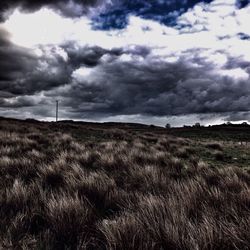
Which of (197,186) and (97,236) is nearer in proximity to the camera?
(97,236)

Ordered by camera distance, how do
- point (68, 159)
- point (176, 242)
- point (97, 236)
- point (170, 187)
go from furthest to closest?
point (68, 159), point (170, 187), point (97, 236), point (176, 242)

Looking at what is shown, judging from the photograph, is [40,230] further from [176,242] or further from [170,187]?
[170,187]

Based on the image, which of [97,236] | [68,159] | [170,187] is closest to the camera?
[97,236]

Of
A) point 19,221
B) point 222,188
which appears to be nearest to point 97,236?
point 19,221

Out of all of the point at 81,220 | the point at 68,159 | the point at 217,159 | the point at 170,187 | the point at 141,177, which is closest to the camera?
the point at 81,220

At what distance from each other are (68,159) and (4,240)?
19.4 feet

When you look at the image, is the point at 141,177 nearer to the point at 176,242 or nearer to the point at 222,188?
the point at 222,188

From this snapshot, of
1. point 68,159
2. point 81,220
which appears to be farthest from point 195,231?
point 68,159

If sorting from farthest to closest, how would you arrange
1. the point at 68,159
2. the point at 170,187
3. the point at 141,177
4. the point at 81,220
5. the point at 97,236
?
the point at 68,159
the point at 141,177
the point at 170,187
the point at 81,220
the point at 97,236

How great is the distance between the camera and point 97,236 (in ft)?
11.2

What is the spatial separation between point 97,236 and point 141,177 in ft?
9.58

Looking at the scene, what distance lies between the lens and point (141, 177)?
6.27 meters

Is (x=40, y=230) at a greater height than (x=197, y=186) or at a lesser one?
lesser

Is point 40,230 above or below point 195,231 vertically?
below
